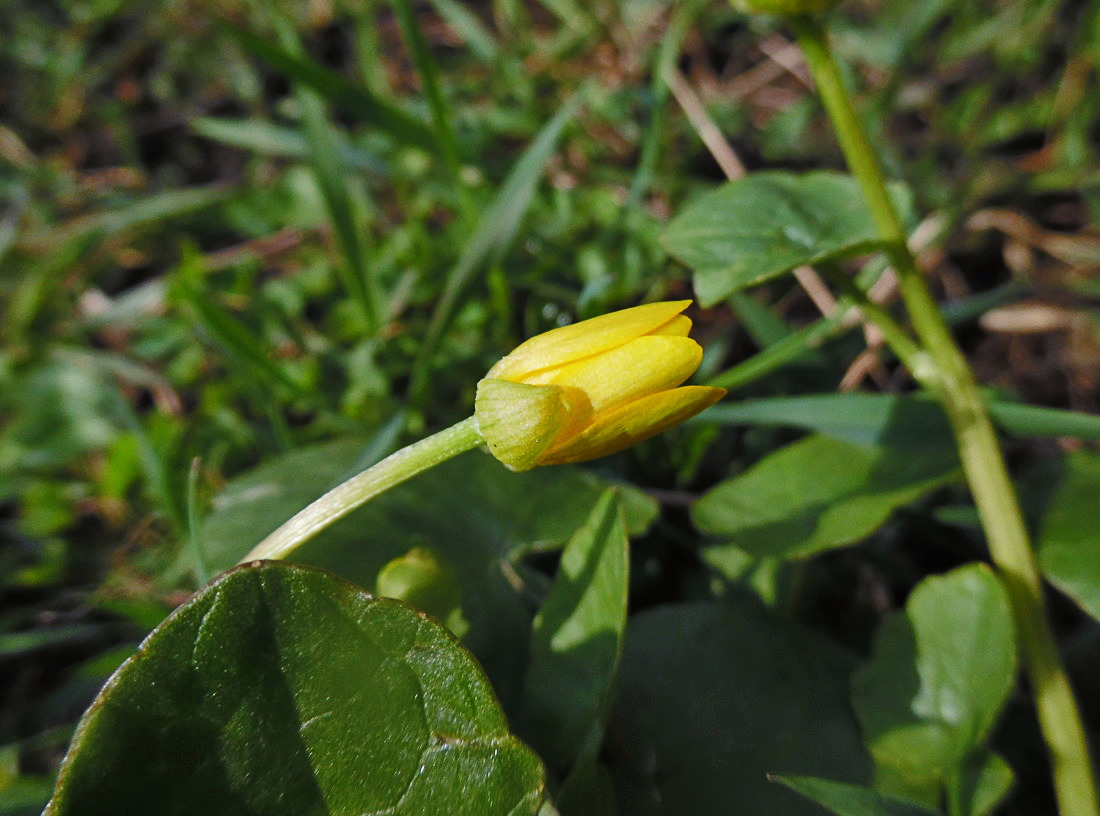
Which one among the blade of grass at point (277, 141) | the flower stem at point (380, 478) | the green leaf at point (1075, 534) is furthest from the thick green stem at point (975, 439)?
the blade of grass at point (277, 141)

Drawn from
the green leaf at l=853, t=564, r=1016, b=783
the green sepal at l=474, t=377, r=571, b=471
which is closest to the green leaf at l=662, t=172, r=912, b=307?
the green sepal at l=474, t=377, r=571, b=471

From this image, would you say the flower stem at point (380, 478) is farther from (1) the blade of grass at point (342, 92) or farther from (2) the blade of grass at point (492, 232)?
(1) the blade of grass at point (342, 92)

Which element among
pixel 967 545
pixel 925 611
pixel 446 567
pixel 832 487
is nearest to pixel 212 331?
pixel 446 567

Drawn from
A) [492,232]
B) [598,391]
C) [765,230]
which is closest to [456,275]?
[492,232]

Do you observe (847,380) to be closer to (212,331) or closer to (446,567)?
(446,567)

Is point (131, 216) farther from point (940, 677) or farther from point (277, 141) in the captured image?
point (940, 677)

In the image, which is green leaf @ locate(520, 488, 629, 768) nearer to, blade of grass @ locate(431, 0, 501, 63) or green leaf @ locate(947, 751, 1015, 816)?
green leaf @ locate(947, 751, 1015, 816)
